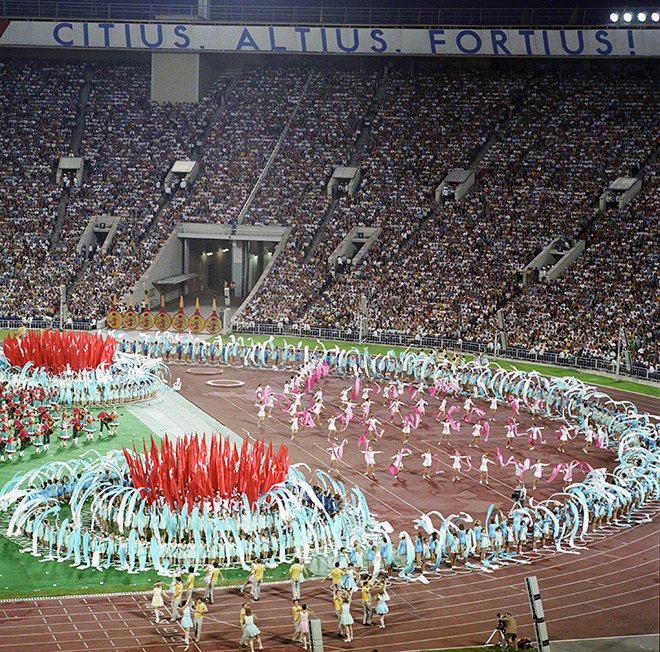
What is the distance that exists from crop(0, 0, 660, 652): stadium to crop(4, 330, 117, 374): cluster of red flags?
0.20 m

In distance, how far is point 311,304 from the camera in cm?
5512

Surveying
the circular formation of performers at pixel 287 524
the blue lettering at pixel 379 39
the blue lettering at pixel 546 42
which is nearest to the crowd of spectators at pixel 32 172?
the blue lettering at pixel 379 39

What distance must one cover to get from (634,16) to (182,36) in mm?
30054

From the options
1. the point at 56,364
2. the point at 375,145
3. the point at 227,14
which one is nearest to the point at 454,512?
the point at 56,364

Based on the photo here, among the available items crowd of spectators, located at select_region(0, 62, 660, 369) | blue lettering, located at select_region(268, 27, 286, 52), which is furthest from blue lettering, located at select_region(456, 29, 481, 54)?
blue lettering, located at select_region(268, 27, 286, 52)

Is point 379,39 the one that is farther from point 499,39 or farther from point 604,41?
point 604,41

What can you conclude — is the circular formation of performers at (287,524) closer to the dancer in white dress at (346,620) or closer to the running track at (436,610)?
the running track at (436,610)

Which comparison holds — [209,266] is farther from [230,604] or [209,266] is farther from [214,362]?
[230,604]

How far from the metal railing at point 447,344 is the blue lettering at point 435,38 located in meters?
21.2

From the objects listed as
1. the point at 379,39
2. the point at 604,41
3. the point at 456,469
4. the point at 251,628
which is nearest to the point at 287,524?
the point at 251,628

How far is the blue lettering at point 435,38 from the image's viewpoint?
61000mm

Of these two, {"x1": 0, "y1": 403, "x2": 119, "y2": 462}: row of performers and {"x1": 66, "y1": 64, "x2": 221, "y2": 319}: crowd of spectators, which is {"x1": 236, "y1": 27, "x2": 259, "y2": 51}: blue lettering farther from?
{"x1": 0, "y1": 403, "x2": 119, "y2": 462}: row of performers

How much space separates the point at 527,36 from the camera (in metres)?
59.8

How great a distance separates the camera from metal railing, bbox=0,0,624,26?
63.9 meters
